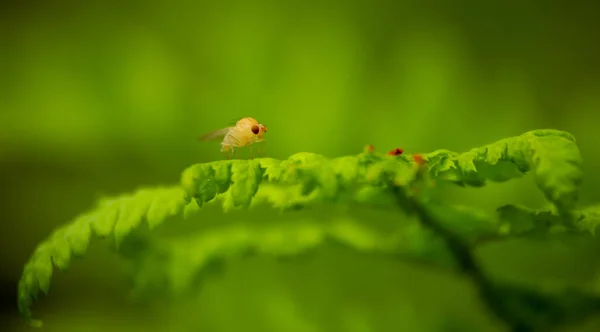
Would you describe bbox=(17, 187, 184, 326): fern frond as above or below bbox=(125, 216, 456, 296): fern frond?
above

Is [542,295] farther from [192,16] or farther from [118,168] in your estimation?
[192,16]

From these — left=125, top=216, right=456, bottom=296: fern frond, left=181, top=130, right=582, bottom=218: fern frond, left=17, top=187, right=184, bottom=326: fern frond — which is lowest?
left=125, top=216, right=456, bottom=296: fern frond

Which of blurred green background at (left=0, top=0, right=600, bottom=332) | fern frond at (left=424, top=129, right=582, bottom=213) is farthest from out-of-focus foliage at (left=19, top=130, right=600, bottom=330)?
blurred green background at (left=0, top=0, right=600, bottom=332)

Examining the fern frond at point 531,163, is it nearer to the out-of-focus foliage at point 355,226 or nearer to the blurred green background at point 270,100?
the out-of-focus foliage at point 355,226

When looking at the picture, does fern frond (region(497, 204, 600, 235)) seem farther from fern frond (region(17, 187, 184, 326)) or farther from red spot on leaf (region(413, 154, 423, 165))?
fern frond (region(17, 187, 184, 326))

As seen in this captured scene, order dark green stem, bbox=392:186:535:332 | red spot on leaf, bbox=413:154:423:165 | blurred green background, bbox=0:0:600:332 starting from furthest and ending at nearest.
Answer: blurred green background, bbox=0:0:600:332, dark green stem, bbox=392:186:535:332, red spot on leaf, bbox=413:154:423:165

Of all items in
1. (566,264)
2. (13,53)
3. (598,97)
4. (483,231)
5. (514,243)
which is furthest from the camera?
(13,53)

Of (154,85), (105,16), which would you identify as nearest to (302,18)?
(154,85)

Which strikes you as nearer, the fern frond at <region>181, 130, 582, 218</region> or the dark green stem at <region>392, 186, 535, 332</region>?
the fern frond at <region>181, 130, 582, 218</region>
